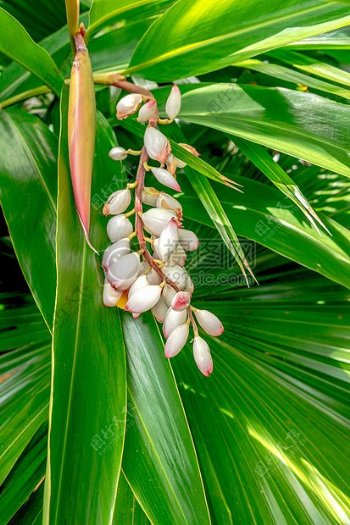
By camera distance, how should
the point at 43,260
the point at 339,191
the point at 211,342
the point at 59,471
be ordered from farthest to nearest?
the point at 339,191, the point at 211,342, the point at 43,260, the point at 59,471

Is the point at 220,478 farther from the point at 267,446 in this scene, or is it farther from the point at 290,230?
the point at 290,230

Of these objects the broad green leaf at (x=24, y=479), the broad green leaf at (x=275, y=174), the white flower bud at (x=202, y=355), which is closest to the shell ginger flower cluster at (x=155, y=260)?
the white flower bud at (x=202, y=355)

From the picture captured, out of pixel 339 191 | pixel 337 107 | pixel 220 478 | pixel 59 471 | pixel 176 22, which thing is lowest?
pixel 220 478

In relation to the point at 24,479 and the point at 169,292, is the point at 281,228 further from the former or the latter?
the point at 24,479

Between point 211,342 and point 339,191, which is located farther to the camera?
point 339,191

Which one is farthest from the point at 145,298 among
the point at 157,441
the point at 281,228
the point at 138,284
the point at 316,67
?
the point at 316,67

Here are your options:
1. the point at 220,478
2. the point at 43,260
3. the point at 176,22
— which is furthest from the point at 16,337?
the point at 176,22

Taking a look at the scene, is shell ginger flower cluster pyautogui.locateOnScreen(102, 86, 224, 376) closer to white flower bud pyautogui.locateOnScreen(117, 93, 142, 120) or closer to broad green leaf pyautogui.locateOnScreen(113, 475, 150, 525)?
white flower bud pyautogui.locateOnScreen(117, 93, 142, 120)
